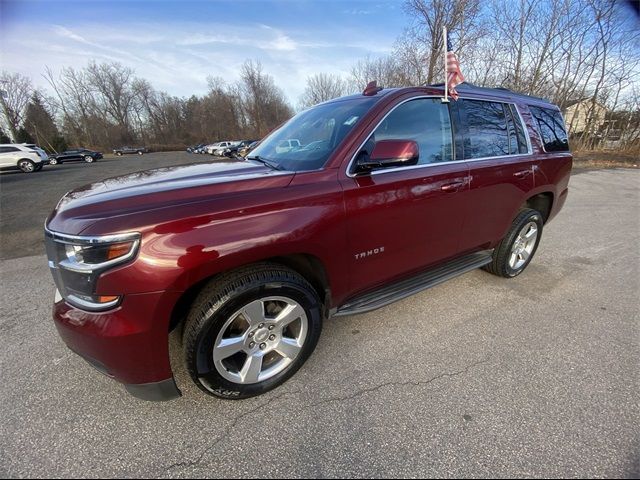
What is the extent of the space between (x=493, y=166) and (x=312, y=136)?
5.58 feet

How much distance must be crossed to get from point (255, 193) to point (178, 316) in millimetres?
881

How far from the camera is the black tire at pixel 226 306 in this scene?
1.74m

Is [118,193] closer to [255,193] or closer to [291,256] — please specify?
[255,193]

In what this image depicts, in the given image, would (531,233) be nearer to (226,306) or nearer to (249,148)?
(249,148)

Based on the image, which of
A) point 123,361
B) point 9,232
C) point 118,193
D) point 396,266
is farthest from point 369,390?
point 9,232

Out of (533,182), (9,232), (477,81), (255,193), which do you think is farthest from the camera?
(477,81)

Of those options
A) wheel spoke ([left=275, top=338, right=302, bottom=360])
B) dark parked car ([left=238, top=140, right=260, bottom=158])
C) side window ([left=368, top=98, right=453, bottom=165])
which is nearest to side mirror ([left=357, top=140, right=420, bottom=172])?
side window ([left=368, top=98, right=453, bottom=165])

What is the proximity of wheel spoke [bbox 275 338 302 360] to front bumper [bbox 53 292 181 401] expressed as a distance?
670mm

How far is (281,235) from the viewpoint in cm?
181

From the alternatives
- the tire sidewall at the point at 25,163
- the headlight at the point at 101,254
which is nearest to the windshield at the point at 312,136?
the headlight at the point at 101,254

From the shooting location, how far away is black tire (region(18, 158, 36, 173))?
1877 cm

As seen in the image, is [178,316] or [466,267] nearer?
[178,316]

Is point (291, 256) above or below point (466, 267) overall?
above

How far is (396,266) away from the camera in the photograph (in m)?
2.46
